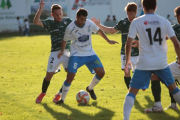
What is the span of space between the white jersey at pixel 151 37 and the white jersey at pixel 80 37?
2.15 meters

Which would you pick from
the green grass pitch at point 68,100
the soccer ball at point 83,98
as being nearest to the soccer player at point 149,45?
the green grass pitch at point 68,100

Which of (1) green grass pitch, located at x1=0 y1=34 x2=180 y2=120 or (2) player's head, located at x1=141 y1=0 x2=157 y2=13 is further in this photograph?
(1) green grass pitch, located at x1=0 y1=34 x2=180 y2=120

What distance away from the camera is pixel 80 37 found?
7539 millimetres

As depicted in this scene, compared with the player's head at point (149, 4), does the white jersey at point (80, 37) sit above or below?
below

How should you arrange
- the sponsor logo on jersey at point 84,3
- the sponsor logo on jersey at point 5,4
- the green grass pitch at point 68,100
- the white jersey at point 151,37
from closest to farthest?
the white jersey at point 151,37 → the green grass pitch at point 68,100 → the sponsor logo on jersey at point 5,4 → the sponsor logo on jersey at point 84,3

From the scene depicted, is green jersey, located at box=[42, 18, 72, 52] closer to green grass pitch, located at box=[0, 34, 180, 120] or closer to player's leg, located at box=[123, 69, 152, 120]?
green grass pitch, located at box=[0, 34, 180, 120]

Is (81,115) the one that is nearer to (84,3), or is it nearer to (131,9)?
(131,9)

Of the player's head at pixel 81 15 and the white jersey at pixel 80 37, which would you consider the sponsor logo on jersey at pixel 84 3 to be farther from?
the player's head at pixel 81 15

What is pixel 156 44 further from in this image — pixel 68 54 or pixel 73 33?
pixel 68 54

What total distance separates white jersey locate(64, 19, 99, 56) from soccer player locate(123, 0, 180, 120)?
82.8 inches

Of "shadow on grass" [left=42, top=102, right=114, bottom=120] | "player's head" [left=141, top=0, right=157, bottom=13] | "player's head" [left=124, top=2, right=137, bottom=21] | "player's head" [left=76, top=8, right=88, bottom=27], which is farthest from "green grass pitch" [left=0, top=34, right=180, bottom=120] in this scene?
"player's head" [left=141, top=0, right=157, bottom=13]

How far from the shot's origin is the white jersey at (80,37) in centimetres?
751

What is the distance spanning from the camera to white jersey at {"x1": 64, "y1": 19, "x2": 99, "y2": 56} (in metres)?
7.51

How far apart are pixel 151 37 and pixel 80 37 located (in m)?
2.34
